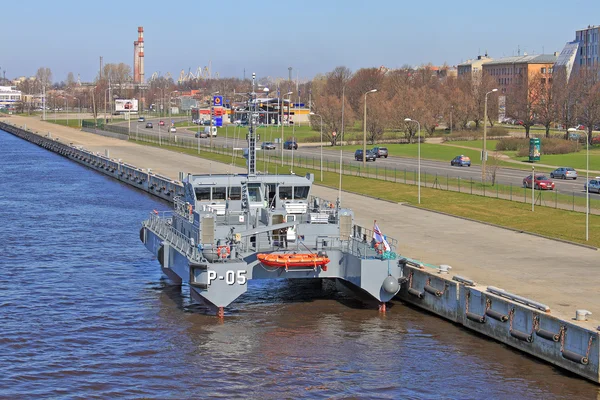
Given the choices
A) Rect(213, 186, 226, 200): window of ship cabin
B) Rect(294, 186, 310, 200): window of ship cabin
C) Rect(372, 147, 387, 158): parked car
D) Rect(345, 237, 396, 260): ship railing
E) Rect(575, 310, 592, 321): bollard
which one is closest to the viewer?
Rect(575, 310, 592, 321): bollard

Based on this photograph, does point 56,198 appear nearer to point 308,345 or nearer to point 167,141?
point 308,345

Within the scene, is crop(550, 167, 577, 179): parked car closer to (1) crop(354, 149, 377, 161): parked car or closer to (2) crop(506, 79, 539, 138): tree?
(1) crop(354, 149, 377, 161): parked car

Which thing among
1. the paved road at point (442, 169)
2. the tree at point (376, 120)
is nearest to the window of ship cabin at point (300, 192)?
the paved road at point (442, 169)

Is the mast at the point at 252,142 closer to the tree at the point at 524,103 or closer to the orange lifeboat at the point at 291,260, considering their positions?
the orange lifeboat at the point at 291,260

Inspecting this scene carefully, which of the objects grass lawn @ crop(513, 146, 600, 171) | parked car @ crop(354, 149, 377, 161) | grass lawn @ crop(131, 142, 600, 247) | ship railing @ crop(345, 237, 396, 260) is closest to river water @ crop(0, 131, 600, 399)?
ship railing @ crop(345, 237, 396, 260)

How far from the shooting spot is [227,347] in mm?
32969

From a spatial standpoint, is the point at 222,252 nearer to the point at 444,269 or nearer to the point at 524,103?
the point at 444,269

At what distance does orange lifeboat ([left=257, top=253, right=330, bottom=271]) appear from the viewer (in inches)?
1364

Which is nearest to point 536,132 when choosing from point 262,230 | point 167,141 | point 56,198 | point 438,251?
point 167,141

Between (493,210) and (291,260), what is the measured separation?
1070 inches

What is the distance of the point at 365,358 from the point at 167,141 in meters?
114

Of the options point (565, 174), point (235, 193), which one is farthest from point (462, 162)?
point (235, 193)

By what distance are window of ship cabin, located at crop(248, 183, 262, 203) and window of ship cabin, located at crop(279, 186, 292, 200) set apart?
106 cm

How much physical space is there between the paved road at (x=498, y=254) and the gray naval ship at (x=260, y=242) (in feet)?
14.5
